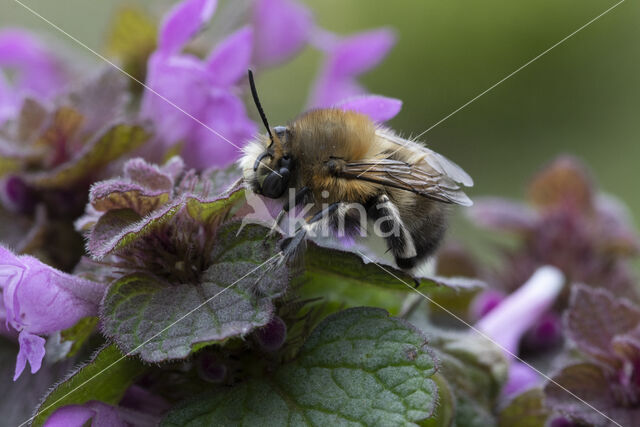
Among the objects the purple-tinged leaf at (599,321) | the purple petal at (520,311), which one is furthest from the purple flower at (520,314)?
the purple-tinged leaf at (599,321)

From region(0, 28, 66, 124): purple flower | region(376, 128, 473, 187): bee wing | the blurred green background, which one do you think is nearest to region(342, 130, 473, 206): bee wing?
region(376, 128, 473, 187): bee wing

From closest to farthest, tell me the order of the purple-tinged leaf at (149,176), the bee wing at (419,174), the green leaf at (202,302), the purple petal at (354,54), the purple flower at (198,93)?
the green leaf at (202,302) < the purple-tinged leaf at (149,176) < the bee wing at (419,174) < the purple flower at (198,93) < the purple petal at (354,54)

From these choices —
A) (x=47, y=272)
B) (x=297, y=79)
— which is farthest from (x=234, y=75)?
(x=297, y=79)

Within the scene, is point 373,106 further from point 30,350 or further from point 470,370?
point 30,350

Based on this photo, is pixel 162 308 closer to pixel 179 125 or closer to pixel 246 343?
pixel 246 343

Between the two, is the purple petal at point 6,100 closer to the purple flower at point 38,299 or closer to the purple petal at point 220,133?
the purple petal at point 220,133

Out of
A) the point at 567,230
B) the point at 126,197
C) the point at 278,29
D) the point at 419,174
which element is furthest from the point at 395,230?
the point at 278,29

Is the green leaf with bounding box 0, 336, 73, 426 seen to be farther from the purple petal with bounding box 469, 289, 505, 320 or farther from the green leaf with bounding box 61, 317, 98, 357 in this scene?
the purple petal with bounding box 469, 289, 505, 320
